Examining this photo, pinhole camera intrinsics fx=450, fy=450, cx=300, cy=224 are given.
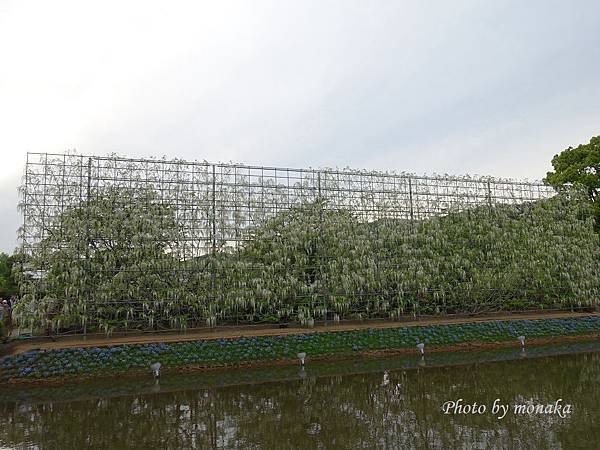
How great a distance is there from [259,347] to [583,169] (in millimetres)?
16590

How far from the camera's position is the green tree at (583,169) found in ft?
62.5

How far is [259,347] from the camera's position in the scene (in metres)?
11.4

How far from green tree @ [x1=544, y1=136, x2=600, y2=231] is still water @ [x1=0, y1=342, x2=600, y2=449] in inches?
441

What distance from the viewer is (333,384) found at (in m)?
8.91

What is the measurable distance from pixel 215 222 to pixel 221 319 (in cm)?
302

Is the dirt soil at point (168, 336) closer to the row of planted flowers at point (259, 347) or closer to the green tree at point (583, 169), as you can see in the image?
the row of planted flowers at point (259, 347)

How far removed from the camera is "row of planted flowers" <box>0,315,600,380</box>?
32.7 feet

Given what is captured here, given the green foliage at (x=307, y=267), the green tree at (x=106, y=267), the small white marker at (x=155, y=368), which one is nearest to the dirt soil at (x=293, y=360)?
the small white marker at (x=155, y=368)

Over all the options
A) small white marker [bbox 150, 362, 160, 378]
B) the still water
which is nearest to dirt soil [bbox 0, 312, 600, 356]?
small white marker [bbox 150, 362, 160, 378]

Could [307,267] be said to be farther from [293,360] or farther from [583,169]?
[583,169]

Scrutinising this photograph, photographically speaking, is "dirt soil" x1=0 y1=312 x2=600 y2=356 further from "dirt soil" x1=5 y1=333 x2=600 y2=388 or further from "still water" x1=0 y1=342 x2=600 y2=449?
"still water" x1=0 y1=342 x2=600 y2=449

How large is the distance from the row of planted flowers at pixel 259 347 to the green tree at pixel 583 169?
23.4ft

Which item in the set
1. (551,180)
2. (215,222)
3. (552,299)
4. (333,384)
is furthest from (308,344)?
(551,180)

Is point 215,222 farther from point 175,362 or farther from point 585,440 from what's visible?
point 585,440
